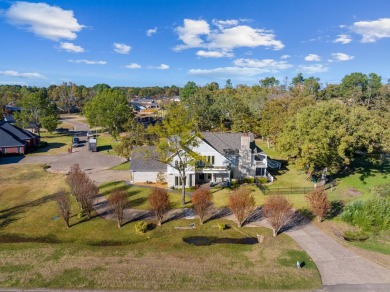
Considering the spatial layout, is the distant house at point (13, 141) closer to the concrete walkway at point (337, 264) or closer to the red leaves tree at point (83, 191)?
the red leaves tree at point (83, 191)

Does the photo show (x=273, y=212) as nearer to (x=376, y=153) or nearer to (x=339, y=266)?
(x=339, y=266)

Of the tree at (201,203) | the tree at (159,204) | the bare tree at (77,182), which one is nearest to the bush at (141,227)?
the tree at (159,204)

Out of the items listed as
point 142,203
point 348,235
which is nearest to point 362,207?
point 348,235

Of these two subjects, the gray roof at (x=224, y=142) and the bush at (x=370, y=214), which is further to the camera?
the gray roof at (x=224, y=142)

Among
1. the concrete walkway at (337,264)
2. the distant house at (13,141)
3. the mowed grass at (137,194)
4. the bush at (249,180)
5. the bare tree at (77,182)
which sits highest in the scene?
the distant house at (13,141)

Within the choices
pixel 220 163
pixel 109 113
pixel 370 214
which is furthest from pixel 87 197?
pixel 109 113

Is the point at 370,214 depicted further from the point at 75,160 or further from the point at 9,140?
the point at 9,140
